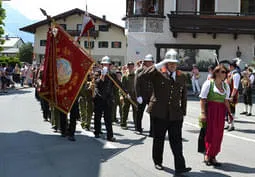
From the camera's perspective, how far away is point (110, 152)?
8367mm

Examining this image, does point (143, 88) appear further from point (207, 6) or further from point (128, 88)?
point (207, 6)

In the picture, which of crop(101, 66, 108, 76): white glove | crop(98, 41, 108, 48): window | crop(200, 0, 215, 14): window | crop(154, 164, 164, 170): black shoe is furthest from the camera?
crop(98, 41, 108, 48): window

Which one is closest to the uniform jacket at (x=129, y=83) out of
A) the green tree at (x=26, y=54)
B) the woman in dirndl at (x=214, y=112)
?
the woman in dirndl at (x=214, y=112)

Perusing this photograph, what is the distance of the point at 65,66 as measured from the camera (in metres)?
9.64

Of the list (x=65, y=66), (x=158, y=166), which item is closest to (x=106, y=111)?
(x=65, y=66)

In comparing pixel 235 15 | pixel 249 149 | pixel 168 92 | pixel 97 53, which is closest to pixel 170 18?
pixel 235 15

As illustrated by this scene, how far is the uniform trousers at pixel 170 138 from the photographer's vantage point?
22.0 feet

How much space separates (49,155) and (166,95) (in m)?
2.72

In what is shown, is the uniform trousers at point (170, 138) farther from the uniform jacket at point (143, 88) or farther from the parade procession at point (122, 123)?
the uniform jacket at point (143, 88)

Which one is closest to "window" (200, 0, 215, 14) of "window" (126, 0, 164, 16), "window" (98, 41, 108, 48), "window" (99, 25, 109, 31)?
"window" (126, 0, 164, 16)

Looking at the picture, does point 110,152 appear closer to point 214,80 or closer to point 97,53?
point 214,80

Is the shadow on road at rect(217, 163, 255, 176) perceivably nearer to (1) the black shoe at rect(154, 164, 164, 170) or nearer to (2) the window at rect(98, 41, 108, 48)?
(1) the black shoe at rect(154, 164, 164, 170)

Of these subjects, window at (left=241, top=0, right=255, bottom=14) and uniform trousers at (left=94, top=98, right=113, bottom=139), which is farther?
window at (left=241, top=0, right=255, bottom=14)

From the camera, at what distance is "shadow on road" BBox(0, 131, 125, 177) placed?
22.4 ft
